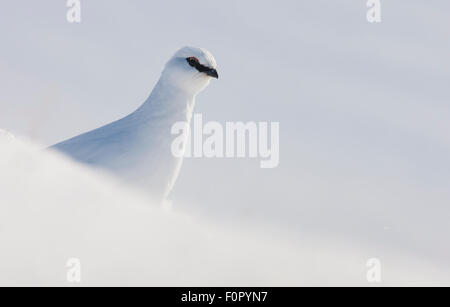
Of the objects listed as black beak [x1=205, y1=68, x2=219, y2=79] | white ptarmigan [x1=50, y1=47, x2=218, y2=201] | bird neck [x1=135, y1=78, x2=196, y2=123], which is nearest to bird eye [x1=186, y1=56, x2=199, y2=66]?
white ptarmigan [x1=50, y1=47, x2=218, y2=201]

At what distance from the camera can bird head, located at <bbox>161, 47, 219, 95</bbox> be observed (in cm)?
1095

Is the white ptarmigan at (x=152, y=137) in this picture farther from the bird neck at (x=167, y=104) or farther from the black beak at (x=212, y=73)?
the black beak at (x=212, y=73)

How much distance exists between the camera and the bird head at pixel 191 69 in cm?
1095

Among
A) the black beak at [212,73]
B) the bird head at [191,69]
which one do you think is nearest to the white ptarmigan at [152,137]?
the bird head at [191,69]

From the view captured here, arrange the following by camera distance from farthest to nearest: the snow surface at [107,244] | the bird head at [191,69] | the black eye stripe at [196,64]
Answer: the black eye stripe at [196,64] → the bird head at [191,69] → the snow surface at [107,244]

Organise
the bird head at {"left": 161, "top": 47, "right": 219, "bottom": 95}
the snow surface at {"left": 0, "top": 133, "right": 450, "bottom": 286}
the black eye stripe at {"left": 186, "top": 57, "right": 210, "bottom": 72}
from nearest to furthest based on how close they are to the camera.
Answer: the snow surface at {"left": 0, "top": 133, "right": 450, "bottom": 286} < the bird head at {"left": 161, "top": 47, "right": 219, "bottom": 95} < the black eye stripe at {"left": 186, "top": 57, "right": 210, "bottom": 72}

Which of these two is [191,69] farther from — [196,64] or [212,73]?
[212,73]

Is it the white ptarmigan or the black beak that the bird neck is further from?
the black beak

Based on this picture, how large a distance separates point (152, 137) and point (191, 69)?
1.61 meters

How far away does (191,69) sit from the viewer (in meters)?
11.0

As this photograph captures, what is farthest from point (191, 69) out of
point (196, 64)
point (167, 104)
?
point (167, 104)

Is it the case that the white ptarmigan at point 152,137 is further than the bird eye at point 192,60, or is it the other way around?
the bird eye at point 192,60
